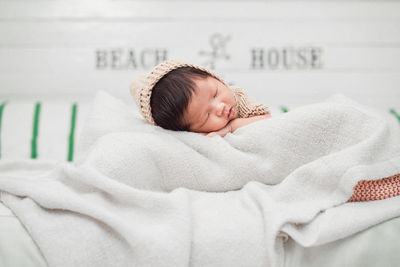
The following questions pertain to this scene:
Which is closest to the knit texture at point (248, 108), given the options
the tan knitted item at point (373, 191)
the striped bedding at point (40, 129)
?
the tan knitted item at point (373, 191)

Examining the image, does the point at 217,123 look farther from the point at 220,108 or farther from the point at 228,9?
the point at 228,9

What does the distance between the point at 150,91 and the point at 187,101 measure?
12 cm

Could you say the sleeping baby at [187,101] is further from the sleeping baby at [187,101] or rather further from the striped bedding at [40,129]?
the striped bedding at [40,129]

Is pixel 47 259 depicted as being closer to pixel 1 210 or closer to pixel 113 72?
pixel 1 210

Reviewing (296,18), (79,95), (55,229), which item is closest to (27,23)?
(79,95)

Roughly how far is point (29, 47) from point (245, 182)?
4.70 ft

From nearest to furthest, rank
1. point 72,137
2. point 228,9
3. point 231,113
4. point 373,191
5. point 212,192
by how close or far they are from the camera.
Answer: point 373,191 → point 212,192 → point 231,113 → point 72,137 → point 228,9

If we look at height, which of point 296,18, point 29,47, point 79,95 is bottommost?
point 79,95

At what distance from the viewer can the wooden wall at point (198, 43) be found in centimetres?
195

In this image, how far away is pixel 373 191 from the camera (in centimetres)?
87

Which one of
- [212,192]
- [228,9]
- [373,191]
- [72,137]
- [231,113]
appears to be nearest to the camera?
[373,191]

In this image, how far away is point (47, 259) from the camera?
76 centimetres

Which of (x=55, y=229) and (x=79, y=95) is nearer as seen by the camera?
(x=55, y=229)

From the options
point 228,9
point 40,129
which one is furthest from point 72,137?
point 228,9
